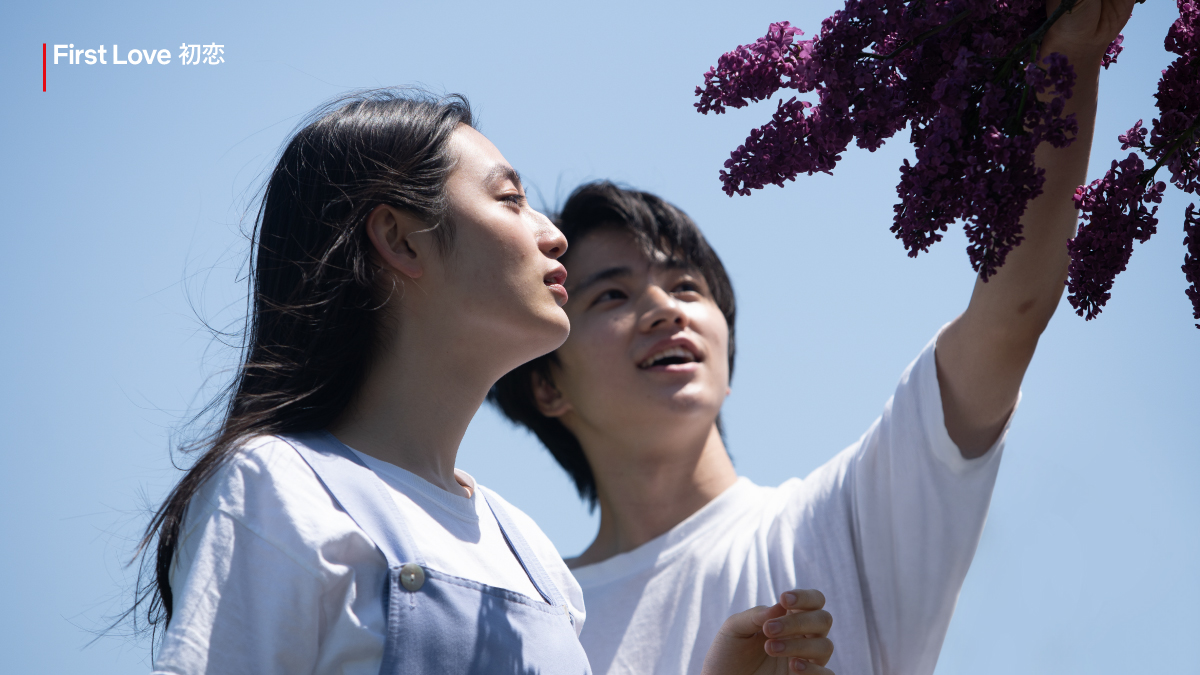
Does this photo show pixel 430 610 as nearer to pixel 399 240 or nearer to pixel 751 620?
pixel 751 620

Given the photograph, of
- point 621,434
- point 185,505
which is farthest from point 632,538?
point 185,505

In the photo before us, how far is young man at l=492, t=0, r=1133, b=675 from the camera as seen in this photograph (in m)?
1.90

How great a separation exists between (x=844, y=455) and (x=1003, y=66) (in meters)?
1.56

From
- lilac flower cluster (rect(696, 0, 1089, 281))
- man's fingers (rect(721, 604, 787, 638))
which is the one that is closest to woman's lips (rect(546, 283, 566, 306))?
lilac flower cluster (rect(696, 0, 1089, 281))

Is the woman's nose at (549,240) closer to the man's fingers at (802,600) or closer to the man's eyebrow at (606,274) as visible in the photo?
the man's fingers at (802,600)

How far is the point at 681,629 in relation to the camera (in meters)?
2.51

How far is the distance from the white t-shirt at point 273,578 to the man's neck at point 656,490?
153 cm

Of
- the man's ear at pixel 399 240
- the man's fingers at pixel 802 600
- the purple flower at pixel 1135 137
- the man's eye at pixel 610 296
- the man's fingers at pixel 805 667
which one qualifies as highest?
the man's eye at pixel 610 296

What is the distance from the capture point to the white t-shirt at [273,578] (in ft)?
4.18

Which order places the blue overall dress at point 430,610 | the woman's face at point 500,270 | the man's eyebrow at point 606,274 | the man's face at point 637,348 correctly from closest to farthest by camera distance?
the blue overall dress at point 430,610, the woman's face at point 500,270, the man's face at point 637,348, the man's eyebrow at point 606,274

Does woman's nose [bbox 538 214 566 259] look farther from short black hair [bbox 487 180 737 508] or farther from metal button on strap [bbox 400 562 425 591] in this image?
short black hair [bbox 487 180 737 508]

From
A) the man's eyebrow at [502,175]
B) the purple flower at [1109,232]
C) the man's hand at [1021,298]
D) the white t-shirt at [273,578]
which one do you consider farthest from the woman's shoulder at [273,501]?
the man's hand at [1021,298]

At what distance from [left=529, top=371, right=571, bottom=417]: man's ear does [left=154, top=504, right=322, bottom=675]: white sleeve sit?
202cm

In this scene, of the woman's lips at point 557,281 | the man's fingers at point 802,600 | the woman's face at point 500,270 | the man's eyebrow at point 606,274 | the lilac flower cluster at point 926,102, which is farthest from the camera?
the man's eyebrow at point 606,274
